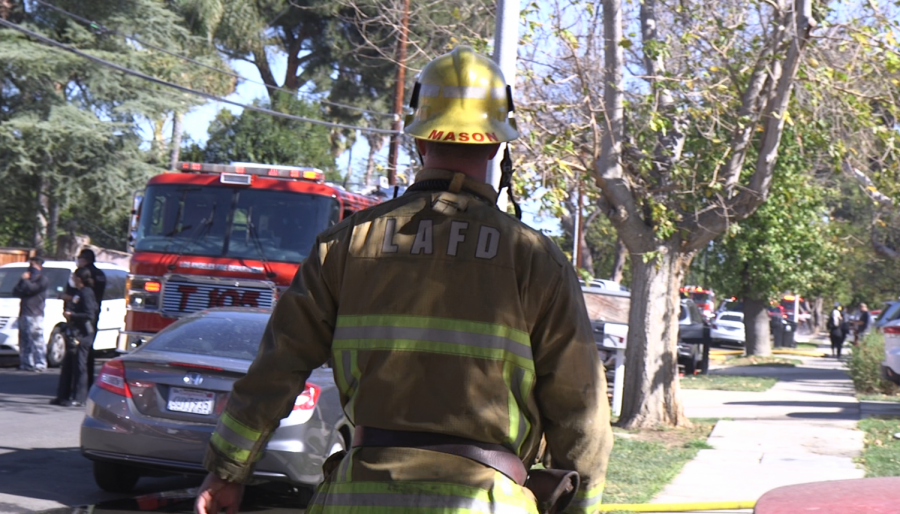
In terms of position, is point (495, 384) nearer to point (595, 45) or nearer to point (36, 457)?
point (36, 457)

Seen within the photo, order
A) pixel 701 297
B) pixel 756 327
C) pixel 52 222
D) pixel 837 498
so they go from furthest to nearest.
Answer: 1. pixel 701 297
2. pixel 756 327
3. pixel 52 222
4. pixel 837 498

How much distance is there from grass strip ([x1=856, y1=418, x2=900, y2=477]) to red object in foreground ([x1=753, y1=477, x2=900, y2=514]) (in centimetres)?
550

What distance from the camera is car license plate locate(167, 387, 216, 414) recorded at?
7488mm

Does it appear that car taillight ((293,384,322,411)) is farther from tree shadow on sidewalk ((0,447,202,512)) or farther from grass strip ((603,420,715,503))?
grass strip ((603,420,715,503))

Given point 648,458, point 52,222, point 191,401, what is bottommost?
point 648,458

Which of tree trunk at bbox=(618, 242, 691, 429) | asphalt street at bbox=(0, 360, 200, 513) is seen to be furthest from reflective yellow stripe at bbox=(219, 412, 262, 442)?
tree trunk at bbox=(618, 242, 691, 429)

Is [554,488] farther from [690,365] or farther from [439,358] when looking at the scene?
[690,365]

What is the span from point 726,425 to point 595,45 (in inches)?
196

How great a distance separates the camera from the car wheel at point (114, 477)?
801 cm

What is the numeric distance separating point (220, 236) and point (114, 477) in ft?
17.2

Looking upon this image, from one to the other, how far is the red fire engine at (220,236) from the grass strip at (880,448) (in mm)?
6425

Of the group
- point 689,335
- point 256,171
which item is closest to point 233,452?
point 256,171

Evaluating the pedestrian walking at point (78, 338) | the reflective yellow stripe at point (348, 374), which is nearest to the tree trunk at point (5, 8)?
the pedestrian walking at point (78, 338)

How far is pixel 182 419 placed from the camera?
7496mm
